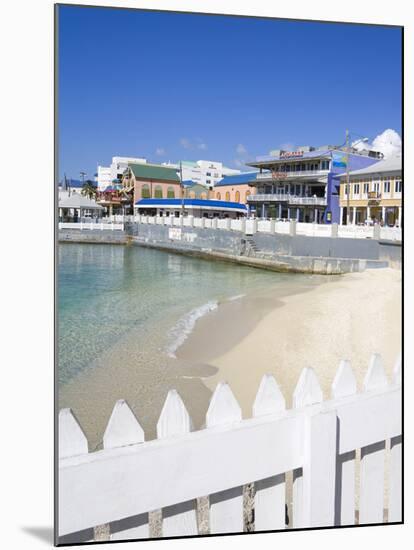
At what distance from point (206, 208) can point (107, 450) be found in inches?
72.0

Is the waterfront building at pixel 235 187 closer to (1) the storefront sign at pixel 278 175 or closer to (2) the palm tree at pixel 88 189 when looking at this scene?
(1) the storefront sign at pixel 278 175

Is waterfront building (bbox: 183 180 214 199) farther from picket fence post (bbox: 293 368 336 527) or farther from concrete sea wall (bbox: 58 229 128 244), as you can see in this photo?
picket fence post (bbox: 293 368 336 527)

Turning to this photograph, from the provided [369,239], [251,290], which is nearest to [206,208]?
[369,239]

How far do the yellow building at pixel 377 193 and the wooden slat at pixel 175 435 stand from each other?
1501 millimetres

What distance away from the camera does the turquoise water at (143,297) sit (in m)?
2.96

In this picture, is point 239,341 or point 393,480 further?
point 239,341

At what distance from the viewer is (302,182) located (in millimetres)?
2656

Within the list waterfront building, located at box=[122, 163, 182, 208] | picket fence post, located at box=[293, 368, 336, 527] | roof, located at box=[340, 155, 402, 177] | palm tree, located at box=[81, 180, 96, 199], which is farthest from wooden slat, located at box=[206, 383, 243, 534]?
roof, located at box=[340, 155, 402, 177]

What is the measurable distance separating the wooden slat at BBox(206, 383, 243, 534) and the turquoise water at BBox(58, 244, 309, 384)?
1502 mm

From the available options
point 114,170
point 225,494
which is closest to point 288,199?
point 114,170

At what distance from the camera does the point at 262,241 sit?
3.26 metres

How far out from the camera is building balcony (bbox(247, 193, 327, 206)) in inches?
111

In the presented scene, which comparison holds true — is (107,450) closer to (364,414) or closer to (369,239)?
(364,414)

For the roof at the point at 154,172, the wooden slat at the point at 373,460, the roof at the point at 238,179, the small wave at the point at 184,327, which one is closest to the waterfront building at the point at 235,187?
the roof at the point at 238,179
